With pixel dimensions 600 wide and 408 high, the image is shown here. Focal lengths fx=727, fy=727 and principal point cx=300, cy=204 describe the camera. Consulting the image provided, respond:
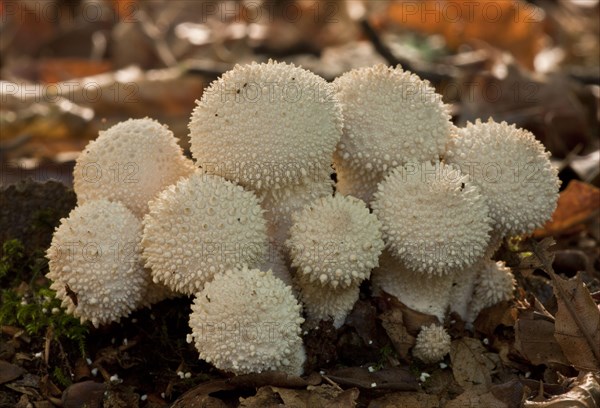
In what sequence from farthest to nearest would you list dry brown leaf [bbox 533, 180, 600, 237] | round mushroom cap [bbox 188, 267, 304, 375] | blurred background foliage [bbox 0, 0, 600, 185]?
blurred background foliage [bbox 0, 0, 600, 185], dry brown leaf [bbox 533, 180, 600, 237], round mushroom cap [bbox 188, 267, 304, 375]

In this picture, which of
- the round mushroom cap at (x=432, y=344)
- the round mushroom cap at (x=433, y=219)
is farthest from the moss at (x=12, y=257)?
the round mushroom cap at (x=432, y=344)

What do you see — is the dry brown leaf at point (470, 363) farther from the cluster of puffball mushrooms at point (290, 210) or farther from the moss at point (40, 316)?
the moss at point (40, 316)

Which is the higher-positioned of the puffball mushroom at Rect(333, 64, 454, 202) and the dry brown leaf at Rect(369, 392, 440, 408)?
the puffball mushroom at Rect(333, 64, 454, 202)

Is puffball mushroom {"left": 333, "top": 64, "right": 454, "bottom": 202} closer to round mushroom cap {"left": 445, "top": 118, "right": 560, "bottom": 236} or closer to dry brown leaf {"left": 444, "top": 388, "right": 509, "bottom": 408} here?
round mushroom cap {"left": 445, "top": 118, "right": 560, "bottom": 236}

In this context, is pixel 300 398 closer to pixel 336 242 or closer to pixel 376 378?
pixel 376 378

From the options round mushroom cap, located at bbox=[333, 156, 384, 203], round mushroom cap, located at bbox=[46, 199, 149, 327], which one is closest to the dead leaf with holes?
round mushroom cap, located at bbox=[333, 156, 384, 203]

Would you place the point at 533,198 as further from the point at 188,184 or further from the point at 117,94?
the point at 117,94

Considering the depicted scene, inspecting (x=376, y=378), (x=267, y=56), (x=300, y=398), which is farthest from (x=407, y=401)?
(x=267, y=56)
